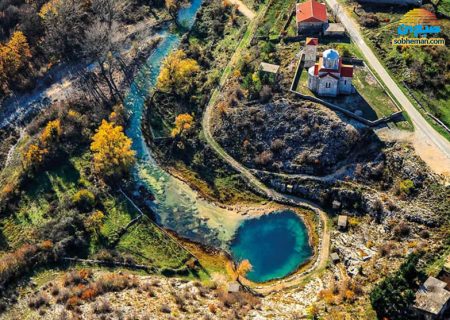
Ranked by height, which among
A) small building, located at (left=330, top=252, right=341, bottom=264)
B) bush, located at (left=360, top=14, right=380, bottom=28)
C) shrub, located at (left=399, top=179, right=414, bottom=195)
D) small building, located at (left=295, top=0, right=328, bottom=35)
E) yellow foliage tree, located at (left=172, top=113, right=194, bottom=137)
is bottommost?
small building, located at (left=330, top=252, right=341, bottom=264)

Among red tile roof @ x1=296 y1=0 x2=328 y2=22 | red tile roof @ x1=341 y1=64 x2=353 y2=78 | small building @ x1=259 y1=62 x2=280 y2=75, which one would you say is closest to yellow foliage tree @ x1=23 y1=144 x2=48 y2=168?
small building @ x1=259 y1=62 x2=280 y2=75

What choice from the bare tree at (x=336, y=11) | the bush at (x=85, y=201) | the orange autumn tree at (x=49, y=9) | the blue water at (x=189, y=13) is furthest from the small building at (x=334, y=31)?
the orange autumn tree at (x=49, y=9)

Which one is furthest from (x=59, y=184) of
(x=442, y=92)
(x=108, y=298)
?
(x=442, y=92)

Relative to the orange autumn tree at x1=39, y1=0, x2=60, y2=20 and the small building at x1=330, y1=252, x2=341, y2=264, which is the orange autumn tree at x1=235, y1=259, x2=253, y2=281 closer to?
the small building at x1=330, y1=252, x2=341, y2=264

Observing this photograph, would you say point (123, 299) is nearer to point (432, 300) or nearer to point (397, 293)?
point (397, 293)

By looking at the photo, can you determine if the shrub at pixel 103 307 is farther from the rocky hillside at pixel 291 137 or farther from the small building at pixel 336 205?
the small building at pixel 336 205

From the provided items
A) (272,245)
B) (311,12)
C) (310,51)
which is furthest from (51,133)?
(311,12)
